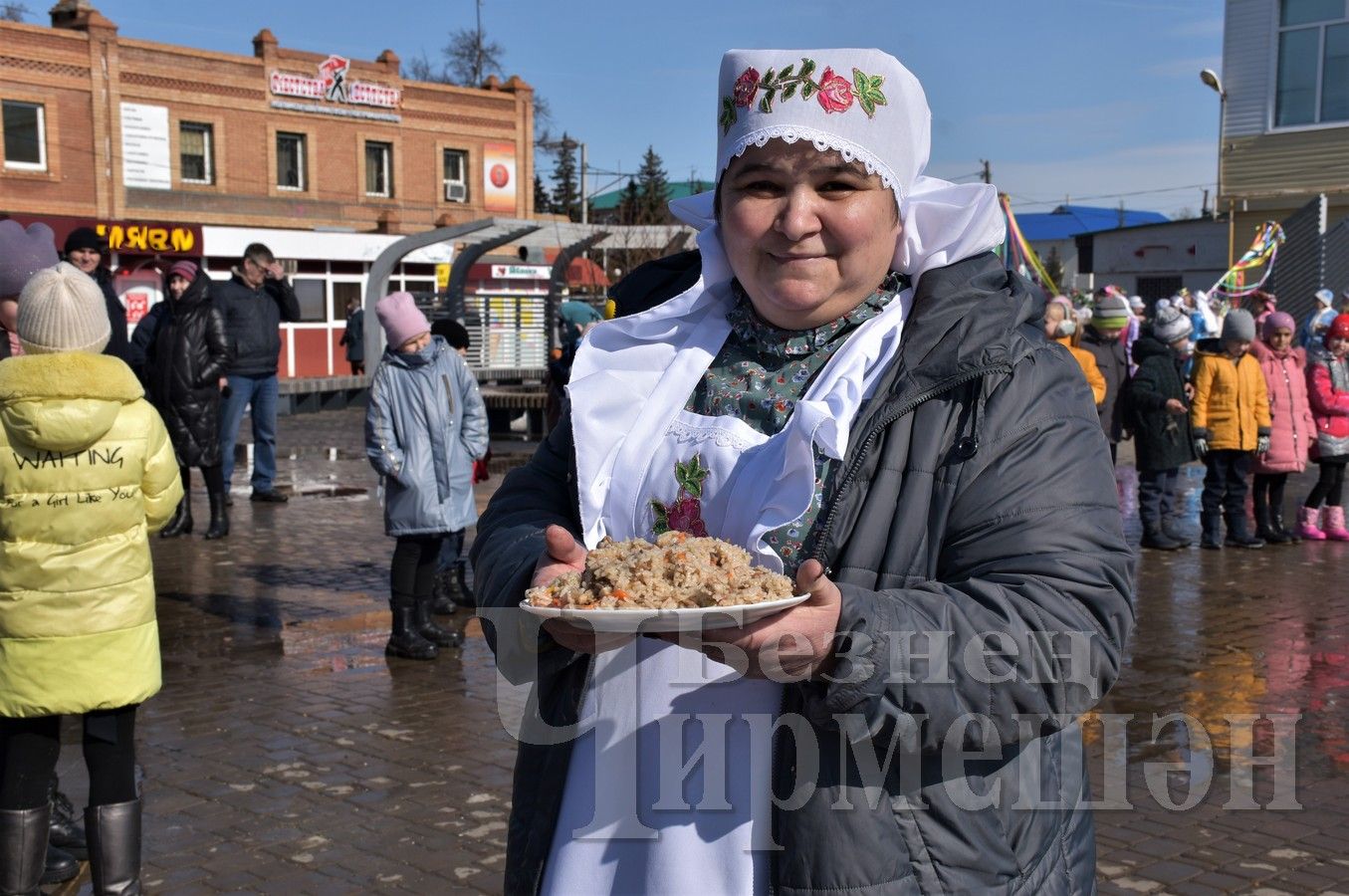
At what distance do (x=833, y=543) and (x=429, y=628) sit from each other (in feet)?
20.0

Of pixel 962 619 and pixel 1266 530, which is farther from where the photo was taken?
pixel 1266 530

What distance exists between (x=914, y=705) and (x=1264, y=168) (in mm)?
30092

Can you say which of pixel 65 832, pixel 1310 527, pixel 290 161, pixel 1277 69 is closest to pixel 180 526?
pixel 65 832

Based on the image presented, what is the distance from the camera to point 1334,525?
1208 cm

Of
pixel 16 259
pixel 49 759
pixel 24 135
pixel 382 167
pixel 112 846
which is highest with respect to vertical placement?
pixel 382 167

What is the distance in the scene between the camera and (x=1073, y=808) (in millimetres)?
2234

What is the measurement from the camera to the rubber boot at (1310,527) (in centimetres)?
1211

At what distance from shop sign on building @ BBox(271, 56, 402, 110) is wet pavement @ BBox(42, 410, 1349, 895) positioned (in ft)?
112

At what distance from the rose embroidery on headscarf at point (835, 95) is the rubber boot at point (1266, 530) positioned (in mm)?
10763

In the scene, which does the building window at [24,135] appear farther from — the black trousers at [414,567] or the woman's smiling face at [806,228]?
the woman's smiling face at [806,228]

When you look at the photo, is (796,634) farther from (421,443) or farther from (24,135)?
(24,135)

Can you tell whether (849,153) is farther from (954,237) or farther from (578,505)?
(578,505)

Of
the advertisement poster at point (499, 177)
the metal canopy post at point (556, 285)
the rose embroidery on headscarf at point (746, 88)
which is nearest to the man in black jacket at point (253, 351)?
the rose embroidery on headscarf at point (746, 88)

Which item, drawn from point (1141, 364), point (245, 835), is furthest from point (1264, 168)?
point (245, 835)
